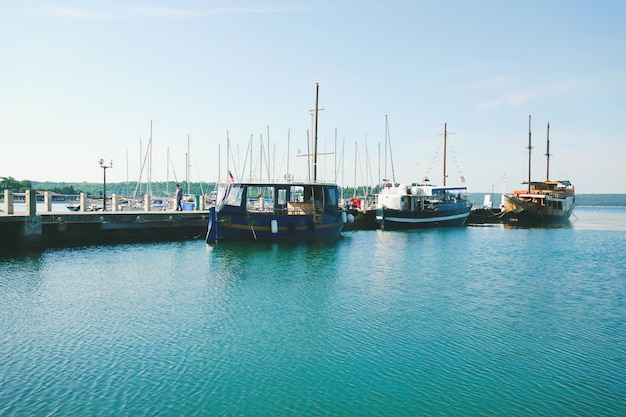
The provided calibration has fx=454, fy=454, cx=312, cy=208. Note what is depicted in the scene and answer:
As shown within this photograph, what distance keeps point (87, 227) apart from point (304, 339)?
21.2 m

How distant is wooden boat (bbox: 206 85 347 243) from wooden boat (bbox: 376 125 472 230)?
35.1 ft

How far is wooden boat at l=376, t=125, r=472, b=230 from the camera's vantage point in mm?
46156

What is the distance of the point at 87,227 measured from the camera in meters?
28.3

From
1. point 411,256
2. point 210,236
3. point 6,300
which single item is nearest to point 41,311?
point 6,300

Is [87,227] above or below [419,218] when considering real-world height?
above

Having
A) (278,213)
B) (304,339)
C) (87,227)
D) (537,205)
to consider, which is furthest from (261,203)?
(537,205)

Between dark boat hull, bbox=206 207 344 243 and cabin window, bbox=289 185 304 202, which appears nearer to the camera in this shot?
dark boat hull, bbox=206 207 344 243

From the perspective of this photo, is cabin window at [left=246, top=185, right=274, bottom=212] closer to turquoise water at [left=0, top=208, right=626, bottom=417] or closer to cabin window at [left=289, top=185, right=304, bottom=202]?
cabin window at [left=289, top=185, right=304, bottom=202]

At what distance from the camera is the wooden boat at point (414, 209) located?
151 feet

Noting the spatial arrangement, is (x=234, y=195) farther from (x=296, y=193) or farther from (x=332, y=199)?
(x=332, y=199)

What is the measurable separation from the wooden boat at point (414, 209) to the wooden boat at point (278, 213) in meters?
10.7

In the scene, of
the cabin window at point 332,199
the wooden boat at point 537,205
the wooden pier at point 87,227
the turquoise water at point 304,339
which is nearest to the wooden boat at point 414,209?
the cabin window at point 332,199

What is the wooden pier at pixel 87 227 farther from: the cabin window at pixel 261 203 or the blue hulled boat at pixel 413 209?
the blue hulled boat at pixel 413 209

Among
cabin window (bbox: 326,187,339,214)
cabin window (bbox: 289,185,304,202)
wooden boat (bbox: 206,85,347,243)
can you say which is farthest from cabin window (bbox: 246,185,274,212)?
cabin window (bbox: 326,187,339,214)
